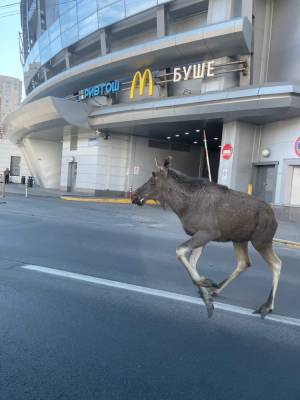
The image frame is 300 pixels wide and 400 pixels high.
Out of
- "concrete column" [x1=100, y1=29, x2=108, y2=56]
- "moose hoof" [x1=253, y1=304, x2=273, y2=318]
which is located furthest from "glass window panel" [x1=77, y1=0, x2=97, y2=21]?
"moose hoof" [x1=253, y1=304, x2=273, y2=318]

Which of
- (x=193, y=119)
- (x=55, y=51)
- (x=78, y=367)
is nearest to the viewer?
(x=78, y=367)

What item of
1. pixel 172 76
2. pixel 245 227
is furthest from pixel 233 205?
pixel 172 76

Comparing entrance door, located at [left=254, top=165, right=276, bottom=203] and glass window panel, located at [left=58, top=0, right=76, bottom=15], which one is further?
glass window panel, located at [left=58, top=0, right=76, bottom=15]

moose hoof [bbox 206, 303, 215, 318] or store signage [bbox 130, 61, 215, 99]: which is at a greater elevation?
store signage [bbox 130, 61, 215, 99]

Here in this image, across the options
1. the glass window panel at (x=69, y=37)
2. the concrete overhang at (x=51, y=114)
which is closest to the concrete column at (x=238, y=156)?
the concrete overhang at (x=51, y=114)

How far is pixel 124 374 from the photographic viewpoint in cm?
310

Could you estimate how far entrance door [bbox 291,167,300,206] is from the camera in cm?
2027

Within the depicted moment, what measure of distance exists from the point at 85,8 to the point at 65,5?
3187 millimetres

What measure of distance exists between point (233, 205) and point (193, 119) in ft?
61.1

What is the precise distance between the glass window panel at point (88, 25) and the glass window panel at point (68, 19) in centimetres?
107

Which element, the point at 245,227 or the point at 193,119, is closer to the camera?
the point at 245,227

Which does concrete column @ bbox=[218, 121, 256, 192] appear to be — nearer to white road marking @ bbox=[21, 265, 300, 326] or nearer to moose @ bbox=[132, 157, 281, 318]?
white road marking @ bbox=[21, 265, 300, 326]

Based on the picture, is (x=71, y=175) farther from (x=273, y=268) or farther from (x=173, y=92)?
(x=273, y=268)

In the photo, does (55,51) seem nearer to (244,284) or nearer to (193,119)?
(193,119)
